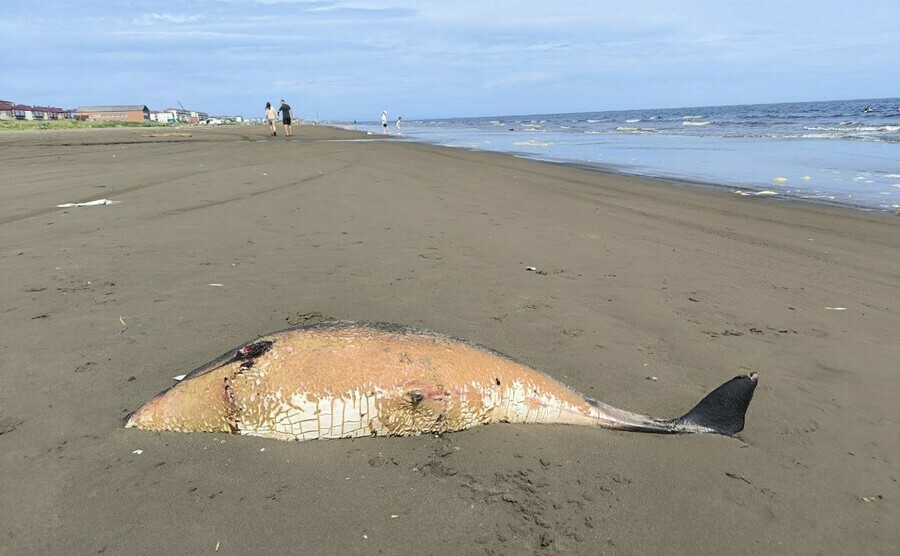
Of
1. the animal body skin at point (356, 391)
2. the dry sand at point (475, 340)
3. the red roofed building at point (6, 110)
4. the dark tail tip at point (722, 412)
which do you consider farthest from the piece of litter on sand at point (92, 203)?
the red roofed building at point (6, 110)

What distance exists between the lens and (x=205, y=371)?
2.33 m

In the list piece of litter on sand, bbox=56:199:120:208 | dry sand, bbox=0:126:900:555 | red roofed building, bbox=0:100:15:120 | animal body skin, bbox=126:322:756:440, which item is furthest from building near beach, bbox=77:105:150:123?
animal body skin, bbox=126:322:756:440

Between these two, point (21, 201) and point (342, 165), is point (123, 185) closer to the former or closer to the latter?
point (21, 201)

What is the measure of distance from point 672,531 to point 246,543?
1.59 meters

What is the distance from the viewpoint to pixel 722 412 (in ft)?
8.29

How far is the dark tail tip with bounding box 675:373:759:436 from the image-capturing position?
248cm

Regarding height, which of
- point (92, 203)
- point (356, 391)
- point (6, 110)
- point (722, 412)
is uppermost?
point (6, 110)

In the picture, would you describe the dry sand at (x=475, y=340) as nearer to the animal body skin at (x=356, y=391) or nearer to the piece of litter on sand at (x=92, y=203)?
the animal body skin at (x=356, y=391)

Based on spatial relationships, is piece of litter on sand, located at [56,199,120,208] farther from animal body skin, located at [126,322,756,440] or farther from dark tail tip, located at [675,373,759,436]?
dark tail tip, located at [675,373,759,436]

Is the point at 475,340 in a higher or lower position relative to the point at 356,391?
lower

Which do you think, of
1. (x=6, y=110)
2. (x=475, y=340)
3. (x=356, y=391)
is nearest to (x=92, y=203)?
(x=475, y=340)

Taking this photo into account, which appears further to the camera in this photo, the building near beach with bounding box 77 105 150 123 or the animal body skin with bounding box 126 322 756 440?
the building near beach with bounding box 77 105 150 123

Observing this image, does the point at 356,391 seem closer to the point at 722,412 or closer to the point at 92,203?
the point at 722,412

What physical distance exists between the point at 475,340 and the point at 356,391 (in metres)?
1.35
